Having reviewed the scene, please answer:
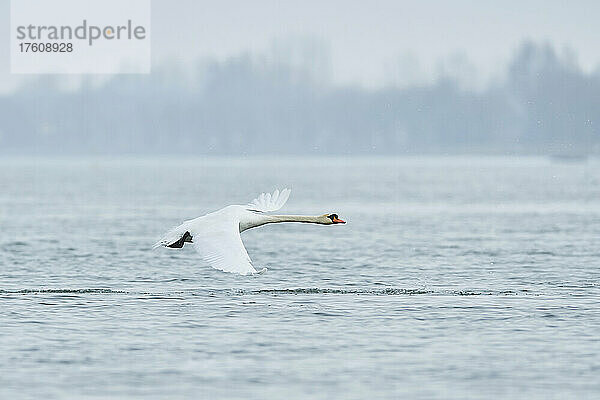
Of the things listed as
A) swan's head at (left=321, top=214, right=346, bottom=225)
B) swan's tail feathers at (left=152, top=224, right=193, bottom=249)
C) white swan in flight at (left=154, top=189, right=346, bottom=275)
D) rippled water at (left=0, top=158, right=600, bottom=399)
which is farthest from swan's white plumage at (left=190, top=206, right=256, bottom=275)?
swan's head at (left=321, top=214, right=346, bottom=225)

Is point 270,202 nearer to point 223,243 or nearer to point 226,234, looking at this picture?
point 226,234

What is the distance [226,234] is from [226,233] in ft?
0.16

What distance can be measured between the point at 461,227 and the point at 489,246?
9484mm

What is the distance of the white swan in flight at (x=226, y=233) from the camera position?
622 inches

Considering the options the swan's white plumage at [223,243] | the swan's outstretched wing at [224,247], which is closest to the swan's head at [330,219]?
the swan's white plumage at [223,243]

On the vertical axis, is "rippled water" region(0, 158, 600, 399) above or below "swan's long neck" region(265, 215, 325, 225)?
below

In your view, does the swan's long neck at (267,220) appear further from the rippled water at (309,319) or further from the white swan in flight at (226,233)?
the rippled water at (309,319)

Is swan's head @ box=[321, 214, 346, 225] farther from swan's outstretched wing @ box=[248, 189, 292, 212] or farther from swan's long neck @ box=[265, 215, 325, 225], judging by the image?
swan's outstretched wing @ box=[248, 189, 292, 212]

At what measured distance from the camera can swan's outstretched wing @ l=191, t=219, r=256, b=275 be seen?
1560 centimetres

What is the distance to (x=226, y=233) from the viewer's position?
17000mm

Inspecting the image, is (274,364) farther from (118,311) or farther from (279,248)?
(279,248)

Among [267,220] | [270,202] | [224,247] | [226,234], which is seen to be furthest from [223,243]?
[270,202]

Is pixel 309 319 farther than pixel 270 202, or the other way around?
pixel 270 202

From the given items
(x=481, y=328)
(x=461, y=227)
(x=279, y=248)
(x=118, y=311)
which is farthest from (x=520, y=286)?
(x=461, y=227)
